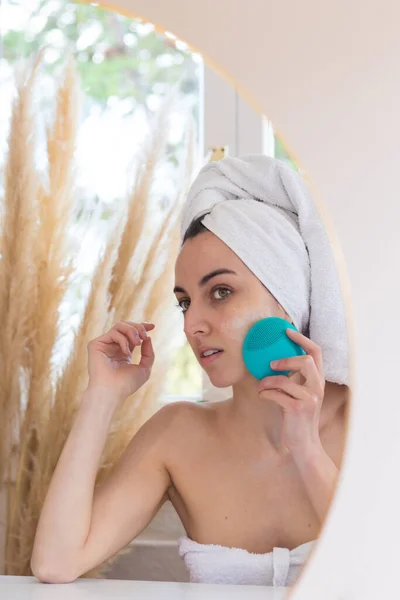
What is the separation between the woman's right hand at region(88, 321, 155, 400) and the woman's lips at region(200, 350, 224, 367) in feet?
0.23

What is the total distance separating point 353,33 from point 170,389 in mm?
339

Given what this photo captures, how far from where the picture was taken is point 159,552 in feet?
2.01

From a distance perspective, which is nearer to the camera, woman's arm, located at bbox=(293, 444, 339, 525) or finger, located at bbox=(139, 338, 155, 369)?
woman's arm, located at bbox=(293, 444, 339, 525)

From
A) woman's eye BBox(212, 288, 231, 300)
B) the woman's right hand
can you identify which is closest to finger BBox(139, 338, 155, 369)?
the woman's right hand

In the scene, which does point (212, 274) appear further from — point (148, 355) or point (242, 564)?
point (242, 564)

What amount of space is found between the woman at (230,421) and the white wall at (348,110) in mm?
21

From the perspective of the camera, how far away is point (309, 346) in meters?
0.53

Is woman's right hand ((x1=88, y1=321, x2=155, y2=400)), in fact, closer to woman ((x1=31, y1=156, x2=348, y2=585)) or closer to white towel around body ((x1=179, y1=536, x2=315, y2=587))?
A: woman ((x1=31, y1=156, x2=348, y2=585))

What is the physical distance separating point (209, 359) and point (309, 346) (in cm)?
9

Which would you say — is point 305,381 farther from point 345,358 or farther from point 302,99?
point 302,99

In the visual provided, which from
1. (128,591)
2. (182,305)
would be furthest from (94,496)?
(182,305)

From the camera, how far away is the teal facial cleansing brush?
0.53 m

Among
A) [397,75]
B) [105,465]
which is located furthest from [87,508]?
[397,75]

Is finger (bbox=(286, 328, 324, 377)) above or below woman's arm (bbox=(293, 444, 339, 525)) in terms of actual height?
above
